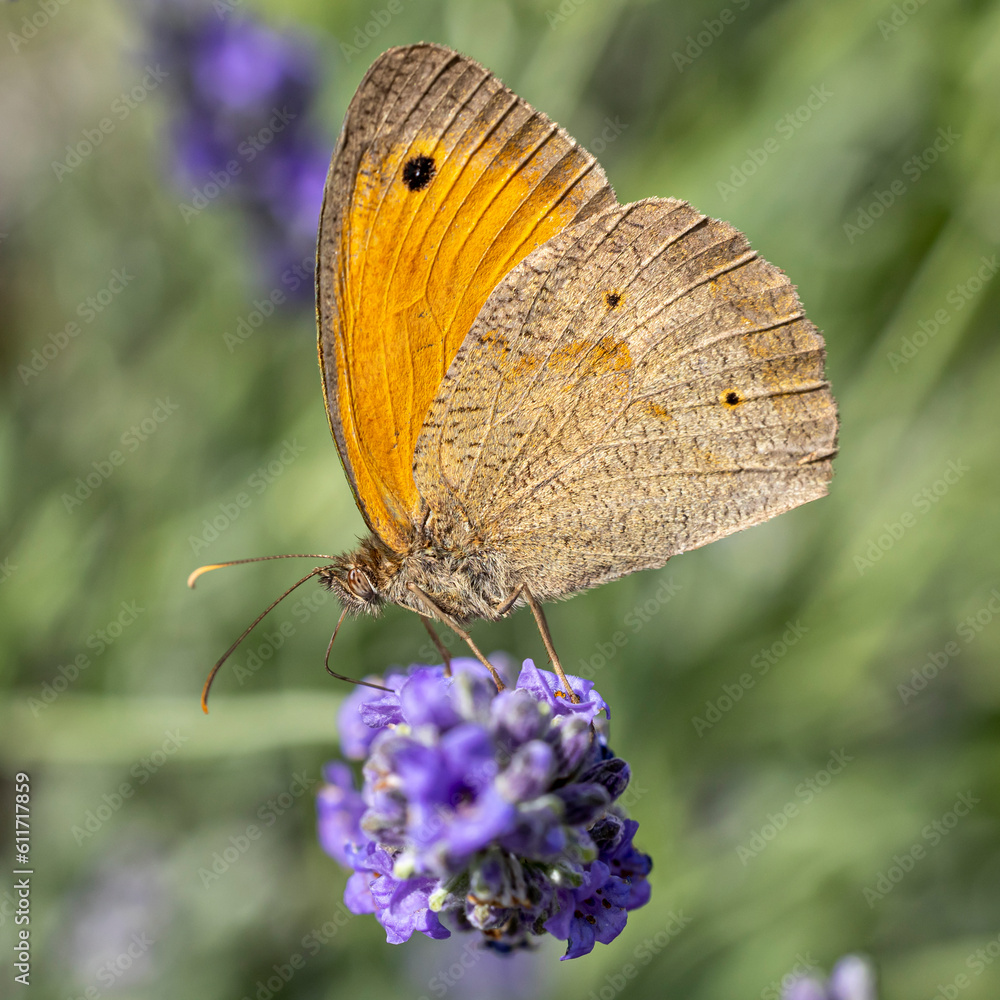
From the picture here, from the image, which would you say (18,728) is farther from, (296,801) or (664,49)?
(664,49)

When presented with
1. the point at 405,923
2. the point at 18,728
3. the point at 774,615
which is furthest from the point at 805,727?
the point at 18,728

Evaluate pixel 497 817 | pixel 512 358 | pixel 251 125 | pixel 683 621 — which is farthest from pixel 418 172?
pixel 683 621

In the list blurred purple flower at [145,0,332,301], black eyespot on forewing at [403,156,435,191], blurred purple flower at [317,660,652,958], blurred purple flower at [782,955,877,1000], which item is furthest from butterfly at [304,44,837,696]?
blurred purple flower at [145,0,332,301]

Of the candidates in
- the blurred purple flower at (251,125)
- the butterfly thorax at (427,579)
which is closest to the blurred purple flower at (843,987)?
the butterfly thorax at (427,579)

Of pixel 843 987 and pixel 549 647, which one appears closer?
pixel 549 647

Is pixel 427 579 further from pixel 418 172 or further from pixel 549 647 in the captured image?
pixel 418 172

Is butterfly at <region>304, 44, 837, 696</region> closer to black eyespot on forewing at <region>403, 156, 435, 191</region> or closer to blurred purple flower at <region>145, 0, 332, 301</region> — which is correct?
black eyespot on forewing at <region>403, 156, 435, 191</region>
